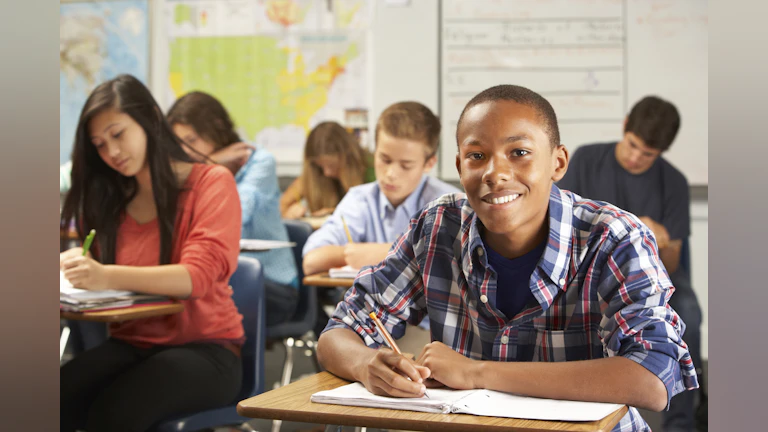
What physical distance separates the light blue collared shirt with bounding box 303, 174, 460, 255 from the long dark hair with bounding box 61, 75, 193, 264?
82 cm

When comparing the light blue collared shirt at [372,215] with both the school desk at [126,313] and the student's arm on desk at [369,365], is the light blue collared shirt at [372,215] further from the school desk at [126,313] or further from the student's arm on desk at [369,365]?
the student's arm on desk at [369,365]

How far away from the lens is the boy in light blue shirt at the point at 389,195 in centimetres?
303

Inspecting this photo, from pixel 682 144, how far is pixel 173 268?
368 centimetres

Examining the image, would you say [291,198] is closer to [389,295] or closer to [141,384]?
[141,384]

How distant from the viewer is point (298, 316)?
3.45 m

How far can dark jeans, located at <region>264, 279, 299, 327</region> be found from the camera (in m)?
3.31

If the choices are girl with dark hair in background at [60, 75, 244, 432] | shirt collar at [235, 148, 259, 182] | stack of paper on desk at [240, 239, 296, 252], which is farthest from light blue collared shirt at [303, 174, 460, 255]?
girl with dark hair in background at [60, 75, 244, 432]

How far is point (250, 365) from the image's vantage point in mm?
2215

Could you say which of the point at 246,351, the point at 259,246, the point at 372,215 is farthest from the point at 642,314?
the point at 259,246

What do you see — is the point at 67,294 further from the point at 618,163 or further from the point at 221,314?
the point at 618,163

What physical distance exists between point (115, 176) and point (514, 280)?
1533 mm

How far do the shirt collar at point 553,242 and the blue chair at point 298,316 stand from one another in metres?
1.98

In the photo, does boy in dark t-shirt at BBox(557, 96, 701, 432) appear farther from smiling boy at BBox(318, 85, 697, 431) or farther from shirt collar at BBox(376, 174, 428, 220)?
smiling boy at BBox(318, 85, 697, 431)
